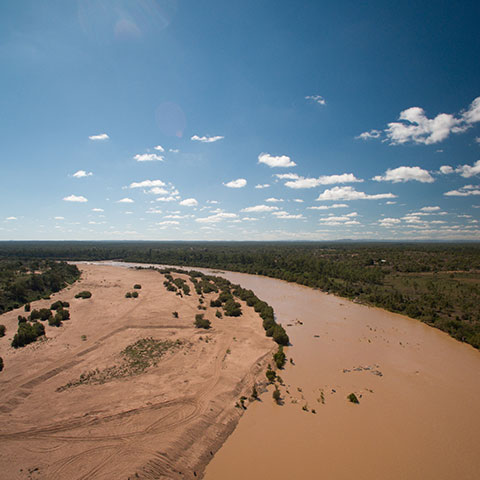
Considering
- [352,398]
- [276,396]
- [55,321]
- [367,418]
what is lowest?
[367,418]

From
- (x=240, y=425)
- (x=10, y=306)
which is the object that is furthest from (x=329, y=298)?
(x=10, y=306)

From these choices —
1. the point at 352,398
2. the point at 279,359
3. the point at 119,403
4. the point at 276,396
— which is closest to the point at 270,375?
the point at 276,396

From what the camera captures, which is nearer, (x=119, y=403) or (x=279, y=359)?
(x=119, y=403)

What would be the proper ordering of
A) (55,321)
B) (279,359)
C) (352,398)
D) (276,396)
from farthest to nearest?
1. (55,321)
2. (279,359)
3. (352,398)
4. (276,396)

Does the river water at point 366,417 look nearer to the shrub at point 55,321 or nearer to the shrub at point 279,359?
the shrub at point 279,359

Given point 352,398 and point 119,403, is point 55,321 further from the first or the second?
point 352,398

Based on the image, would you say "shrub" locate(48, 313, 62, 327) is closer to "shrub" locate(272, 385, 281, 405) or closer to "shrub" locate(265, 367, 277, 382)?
"shrub" locate(265, 367, 277, 382)
